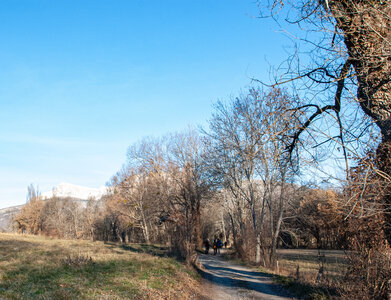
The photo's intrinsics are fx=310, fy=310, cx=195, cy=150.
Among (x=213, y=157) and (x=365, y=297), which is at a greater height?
(x=213, y=157)

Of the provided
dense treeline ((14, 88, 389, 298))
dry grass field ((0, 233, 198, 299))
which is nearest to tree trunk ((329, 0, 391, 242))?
dense treeline ((14, 88, 389, 298))

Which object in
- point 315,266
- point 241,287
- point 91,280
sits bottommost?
point 315,266

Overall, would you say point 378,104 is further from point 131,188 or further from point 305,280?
point 131,188

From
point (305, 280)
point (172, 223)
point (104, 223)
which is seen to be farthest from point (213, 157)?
point (104, 223)

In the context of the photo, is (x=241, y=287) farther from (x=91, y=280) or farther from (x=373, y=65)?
(x=373, y=65)

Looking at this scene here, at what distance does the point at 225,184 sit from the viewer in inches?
974

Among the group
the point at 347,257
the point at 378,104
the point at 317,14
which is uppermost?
the point at 317,14

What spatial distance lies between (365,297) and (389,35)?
15.8 feet

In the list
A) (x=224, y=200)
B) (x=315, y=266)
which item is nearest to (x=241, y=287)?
(x=315, y=266)

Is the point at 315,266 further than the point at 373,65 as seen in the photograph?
Yes

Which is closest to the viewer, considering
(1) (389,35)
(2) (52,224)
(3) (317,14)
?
(1) (389,35)

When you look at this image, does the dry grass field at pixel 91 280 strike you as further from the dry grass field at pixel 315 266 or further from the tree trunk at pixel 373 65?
the tree trunk at pixel 373 65

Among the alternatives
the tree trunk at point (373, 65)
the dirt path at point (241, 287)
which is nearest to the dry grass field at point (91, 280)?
the dirt path at point (241, 287)

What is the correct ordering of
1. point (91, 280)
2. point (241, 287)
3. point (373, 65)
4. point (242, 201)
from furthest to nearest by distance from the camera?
point (242, 201) < point (241, 287) < point (91, 280) < point (373, 65)
